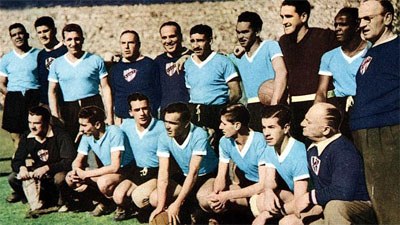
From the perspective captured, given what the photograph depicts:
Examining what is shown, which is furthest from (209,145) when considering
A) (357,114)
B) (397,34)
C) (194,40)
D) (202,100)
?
(397,34)

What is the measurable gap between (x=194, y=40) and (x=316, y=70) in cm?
93

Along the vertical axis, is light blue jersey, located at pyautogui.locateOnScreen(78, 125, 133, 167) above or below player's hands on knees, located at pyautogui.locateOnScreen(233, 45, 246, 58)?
below

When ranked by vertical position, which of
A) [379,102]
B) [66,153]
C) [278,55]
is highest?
[278,55]

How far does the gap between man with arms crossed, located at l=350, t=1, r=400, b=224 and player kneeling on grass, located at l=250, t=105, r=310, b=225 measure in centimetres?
44

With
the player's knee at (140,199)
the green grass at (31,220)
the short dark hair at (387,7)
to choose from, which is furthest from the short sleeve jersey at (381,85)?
the green grass at (31,220)

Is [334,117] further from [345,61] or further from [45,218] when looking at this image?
[45,218]

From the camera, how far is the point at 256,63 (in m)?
5.11

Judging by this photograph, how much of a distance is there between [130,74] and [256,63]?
39.1 inches

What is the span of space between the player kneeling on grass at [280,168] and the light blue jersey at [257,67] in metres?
0.20

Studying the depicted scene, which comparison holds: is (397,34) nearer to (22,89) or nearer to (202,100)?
(202,100)

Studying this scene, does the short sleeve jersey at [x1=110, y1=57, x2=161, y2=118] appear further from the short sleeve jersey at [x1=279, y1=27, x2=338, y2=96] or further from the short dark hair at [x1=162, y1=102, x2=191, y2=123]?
the short sleeve jersey at [x1=279, y1=27, x2=338, y2=96]

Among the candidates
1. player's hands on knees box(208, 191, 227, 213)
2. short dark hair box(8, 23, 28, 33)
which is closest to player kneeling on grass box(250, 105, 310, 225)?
player's hands on knees box(208, 191, 227, 213)

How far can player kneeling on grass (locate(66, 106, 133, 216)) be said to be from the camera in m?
5.43

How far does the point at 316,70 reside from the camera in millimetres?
5023
